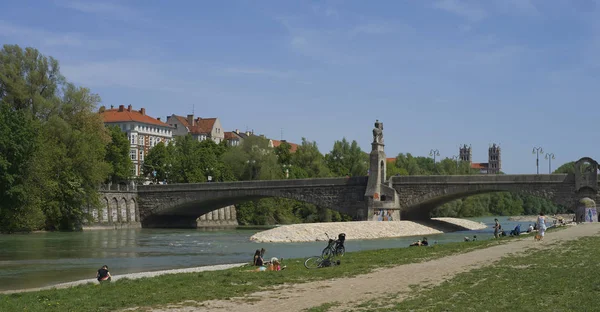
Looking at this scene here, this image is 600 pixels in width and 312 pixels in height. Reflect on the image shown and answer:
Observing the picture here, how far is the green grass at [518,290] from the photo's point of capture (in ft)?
57.9

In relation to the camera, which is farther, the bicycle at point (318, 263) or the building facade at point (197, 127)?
the building facade at point (197, 127)

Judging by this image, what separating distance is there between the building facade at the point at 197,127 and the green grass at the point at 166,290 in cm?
15064

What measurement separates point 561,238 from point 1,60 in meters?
65.8

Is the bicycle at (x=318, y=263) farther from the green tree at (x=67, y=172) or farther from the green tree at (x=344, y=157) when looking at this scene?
the green tree at (x=344, y=157)

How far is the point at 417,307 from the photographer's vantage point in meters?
17.8

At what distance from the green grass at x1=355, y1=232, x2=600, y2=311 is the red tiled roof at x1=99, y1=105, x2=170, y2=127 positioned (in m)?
131

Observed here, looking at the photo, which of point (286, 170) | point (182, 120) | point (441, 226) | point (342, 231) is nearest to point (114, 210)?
point (286, 170)

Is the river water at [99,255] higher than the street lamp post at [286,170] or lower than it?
lower

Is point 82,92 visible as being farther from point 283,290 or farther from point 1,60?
point 283,290

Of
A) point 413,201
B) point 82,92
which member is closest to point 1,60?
point 82,92

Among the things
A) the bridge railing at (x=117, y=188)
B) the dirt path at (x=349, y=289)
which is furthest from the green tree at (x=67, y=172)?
the dirt path at (x=349, y=289)

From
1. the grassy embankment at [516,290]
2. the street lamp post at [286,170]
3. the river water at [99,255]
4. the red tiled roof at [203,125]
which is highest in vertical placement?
the red tiled roof at [203,125]

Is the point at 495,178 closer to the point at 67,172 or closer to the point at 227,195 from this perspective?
the point at 227,195

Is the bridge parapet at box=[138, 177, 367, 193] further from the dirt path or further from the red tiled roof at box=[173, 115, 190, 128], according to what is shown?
the red tiled roof at box=[173, 115, 190, 128]
